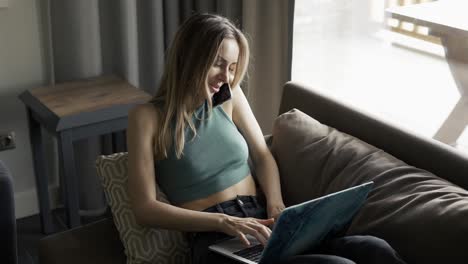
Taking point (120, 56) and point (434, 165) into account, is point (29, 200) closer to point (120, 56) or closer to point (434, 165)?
point (120, 56)

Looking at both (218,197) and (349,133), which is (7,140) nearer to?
(218,197)

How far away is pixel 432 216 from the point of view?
1593mm

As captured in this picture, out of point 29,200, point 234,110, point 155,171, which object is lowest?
point 29,200

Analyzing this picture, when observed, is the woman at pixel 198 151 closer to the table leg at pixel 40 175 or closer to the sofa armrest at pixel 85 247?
the sofa armrest at pixel 85 247

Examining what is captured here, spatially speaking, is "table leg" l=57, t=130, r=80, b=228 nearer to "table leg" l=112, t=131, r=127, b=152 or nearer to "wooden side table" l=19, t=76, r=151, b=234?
"wooden side table" l=19, t=76, r=151, b=234

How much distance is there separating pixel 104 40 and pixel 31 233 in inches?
35.0

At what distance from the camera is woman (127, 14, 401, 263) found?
5.98 ft

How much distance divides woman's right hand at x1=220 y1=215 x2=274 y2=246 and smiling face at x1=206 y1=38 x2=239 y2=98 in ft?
1.20

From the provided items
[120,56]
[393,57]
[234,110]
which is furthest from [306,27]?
[234,110]

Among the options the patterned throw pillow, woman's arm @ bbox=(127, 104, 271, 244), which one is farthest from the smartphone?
the patterned throw pillow

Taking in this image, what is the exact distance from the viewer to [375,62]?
2.71 meters

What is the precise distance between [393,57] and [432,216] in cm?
115

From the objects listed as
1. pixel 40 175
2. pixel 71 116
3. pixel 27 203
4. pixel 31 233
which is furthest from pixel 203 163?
pixel 27 203

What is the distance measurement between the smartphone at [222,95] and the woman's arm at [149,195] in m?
0.19
